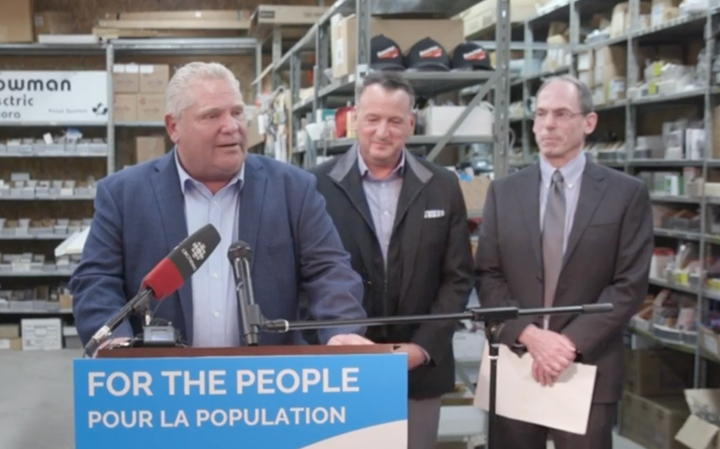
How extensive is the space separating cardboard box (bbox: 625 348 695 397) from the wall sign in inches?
195

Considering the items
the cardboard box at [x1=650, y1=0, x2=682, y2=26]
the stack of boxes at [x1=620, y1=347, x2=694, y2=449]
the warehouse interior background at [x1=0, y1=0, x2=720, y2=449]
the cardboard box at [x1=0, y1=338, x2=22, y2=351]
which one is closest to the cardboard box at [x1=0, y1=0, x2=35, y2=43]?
the warehouse interior background at [x1=0, y1=0, x2=720, y2=449]

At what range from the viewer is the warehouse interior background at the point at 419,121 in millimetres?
3906

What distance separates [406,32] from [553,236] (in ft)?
5.30

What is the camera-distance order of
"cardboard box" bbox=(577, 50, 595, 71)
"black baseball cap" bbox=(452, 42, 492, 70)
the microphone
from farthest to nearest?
1. "cardboard box" bbox=(577, 50, 595, 71)
2. "black baseball cap" bbox=(452, 42, 492, 70)
3. the microphone

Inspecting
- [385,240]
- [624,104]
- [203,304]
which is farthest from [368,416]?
[624,104]

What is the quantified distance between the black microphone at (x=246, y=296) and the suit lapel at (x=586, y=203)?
4.37 ft

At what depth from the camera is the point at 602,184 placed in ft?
8.42

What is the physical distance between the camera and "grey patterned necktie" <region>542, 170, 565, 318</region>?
255cm

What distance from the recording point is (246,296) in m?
1.41

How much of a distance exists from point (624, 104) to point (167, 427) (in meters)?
4.23

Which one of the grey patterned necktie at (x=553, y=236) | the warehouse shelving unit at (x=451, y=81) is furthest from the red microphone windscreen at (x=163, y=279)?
the warehouse shelving unit at (x=451, y=81)

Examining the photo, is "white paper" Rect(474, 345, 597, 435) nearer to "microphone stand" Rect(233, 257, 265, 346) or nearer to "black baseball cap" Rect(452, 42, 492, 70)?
"microphone stand" Rect(233, 257, 265, 346)

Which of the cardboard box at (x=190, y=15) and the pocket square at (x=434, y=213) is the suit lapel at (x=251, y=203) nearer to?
the pocket square at (x=434, y=213)

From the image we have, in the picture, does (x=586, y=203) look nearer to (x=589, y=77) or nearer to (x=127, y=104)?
(x=589, y=77)
